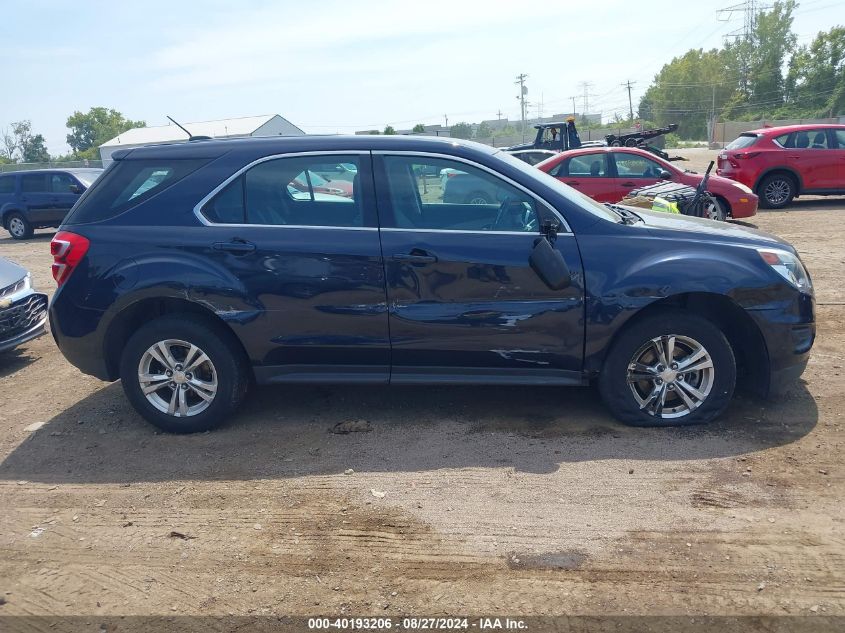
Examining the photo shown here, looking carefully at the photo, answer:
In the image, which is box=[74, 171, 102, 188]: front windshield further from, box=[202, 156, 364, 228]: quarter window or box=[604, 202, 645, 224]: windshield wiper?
box=[604, 202, 645, 224]: windshield wiper

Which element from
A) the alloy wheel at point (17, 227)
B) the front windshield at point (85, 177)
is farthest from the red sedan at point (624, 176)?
the alloy wheel at point (17, 227)

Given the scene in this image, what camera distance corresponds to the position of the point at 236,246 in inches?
183

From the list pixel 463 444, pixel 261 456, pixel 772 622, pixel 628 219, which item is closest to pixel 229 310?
pixel 261 456

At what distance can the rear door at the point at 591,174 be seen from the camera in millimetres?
12688

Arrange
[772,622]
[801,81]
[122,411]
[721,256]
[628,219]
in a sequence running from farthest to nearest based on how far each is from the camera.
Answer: [801,81] < [122,411] < [628,219] < [721,256] < [772,622]

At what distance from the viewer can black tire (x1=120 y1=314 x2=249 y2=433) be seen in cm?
474

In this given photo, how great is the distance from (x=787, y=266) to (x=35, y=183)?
18768 millimetres

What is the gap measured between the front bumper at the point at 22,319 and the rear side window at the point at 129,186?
7.24ft

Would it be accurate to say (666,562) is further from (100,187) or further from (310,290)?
(100,187)

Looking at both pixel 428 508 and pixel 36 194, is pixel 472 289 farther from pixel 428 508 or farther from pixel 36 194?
pixel 36 194

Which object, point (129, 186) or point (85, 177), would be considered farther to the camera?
point (85, 177)

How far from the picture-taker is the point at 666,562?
3271 mm

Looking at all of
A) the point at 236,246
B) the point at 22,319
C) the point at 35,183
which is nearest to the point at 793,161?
the point at 236,246

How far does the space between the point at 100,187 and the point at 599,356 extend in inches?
137
